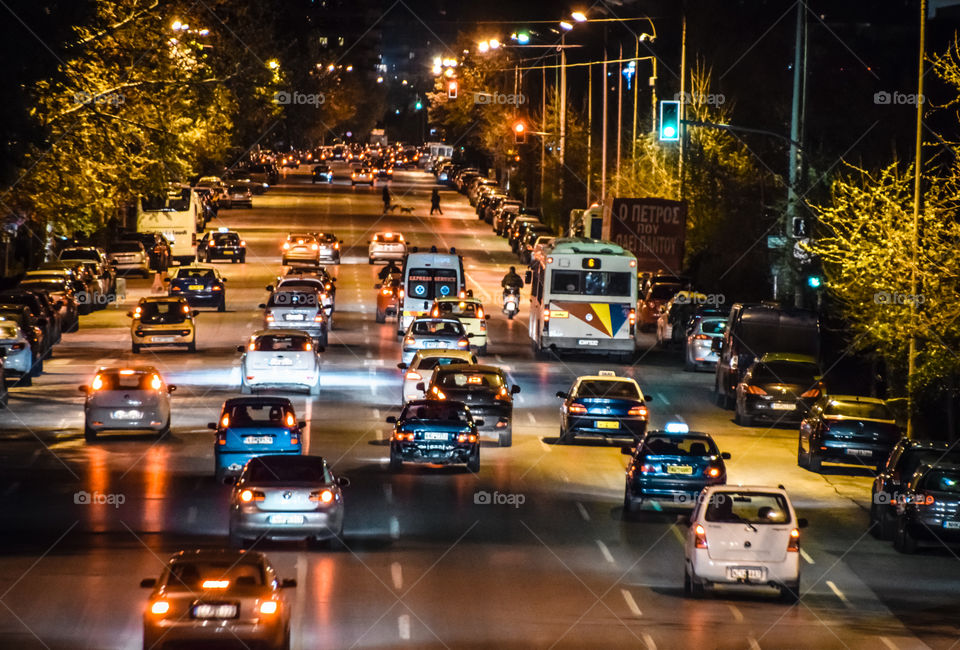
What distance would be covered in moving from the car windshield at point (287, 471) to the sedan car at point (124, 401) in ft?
34.7

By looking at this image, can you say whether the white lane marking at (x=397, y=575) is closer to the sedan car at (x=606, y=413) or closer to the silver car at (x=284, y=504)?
the silver car at (x=284, y=504)

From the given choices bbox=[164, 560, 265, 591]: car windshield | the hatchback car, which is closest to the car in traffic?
the hatchback car

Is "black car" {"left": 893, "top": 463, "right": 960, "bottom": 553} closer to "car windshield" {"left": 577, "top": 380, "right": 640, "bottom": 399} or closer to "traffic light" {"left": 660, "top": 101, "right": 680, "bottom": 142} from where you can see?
"car windshield" {"left": 577, "top": 380, "right": 640, "bottom": 399}

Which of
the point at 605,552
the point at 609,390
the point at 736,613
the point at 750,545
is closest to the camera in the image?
the point at 736,613

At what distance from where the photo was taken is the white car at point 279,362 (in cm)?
3769

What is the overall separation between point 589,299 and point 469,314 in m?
3.84

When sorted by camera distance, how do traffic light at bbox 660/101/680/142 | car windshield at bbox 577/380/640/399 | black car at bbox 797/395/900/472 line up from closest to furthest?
1. black car at bbox 797/395/900/472
2. car windshield at bbox 577/380/640/399
3. traffic light at bbox 660/101/680/142

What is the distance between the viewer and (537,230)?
78625 millimetres

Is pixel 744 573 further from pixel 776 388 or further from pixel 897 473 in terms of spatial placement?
pixel 776 388

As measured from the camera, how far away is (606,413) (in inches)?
1278

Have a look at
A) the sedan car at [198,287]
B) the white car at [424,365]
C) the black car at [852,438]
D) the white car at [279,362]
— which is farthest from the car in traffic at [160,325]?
the black car at [852,438]

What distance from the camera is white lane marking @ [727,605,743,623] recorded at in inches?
718

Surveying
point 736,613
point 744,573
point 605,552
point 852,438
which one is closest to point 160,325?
point 852,438

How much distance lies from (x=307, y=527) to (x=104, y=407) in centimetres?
1153
